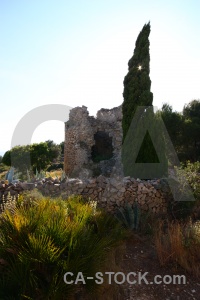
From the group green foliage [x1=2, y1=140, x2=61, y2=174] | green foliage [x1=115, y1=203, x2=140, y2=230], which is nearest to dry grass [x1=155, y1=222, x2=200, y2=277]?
green foliage [x1=115, y1=203, x2=140, y2=230]

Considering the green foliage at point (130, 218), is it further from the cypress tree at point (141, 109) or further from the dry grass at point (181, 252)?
the cypress tree at point (141, 109)

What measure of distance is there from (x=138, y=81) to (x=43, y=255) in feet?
27.6

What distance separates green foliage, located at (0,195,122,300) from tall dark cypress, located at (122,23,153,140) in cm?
651

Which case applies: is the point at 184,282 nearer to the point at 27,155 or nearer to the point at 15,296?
the point at 15,296

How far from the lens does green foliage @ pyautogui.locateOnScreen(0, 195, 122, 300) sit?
253cm

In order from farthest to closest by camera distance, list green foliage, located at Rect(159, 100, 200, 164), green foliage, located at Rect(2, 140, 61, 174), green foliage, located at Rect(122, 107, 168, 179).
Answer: green foliage, located at Rect(2, 140, 61, 174)
green foliage, located at Rect(159, 100, 200, 164)
green foliage, located at Rect(122, 107, 168, 179)

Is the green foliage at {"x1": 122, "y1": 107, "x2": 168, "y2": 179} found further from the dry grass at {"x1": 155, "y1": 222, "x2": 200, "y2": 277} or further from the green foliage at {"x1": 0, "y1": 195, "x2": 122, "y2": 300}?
the green foliage at {"x1": 0, "y1": 195, "x2": 122, "y2": 300}

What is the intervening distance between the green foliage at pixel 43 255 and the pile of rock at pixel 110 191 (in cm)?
293

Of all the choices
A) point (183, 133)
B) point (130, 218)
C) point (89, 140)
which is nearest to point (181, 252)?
point (130, 218)

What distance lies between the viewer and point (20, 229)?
9.55 ft

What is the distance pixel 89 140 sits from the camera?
15828mm

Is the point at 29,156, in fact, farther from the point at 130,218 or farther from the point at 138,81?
the point at 130,218

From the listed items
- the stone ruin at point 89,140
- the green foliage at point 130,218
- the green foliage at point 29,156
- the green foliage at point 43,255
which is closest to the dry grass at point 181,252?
the green foliage at point 130,218

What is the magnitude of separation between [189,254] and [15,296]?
109 inches
